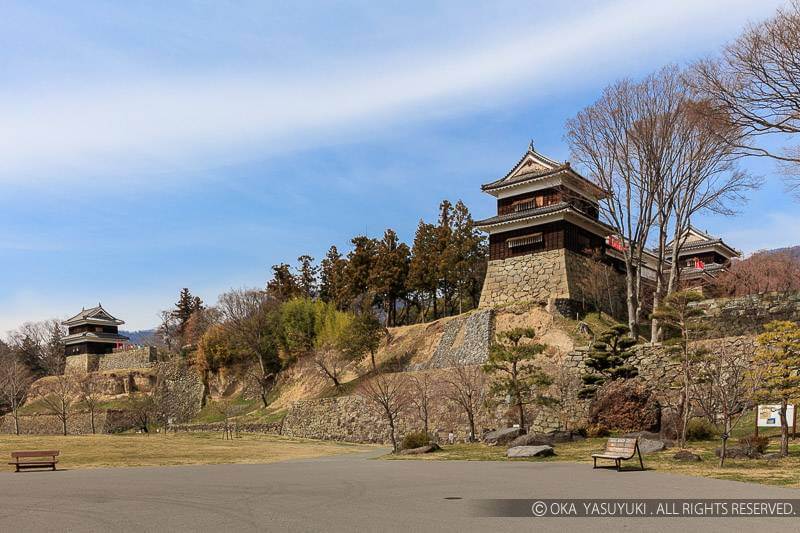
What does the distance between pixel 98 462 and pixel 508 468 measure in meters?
14.9

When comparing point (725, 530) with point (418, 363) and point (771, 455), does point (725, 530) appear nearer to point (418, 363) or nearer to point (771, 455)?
point (771, 455)

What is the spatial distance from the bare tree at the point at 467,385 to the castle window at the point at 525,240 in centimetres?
1028

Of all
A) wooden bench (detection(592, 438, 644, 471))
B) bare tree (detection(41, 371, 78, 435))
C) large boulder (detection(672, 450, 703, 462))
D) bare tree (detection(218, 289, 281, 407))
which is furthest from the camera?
bare tree (detection(41, 371, 78, 435))

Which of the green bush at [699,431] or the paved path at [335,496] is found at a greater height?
the paved path at [335,496]

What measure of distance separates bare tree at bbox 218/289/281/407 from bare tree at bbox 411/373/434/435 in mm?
19255

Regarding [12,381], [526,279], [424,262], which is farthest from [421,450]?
[12,381]

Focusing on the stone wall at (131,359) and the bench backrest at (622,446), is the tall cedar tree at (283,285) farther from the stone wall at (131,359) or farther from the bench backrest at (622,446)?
the bench backrest at (622,446)

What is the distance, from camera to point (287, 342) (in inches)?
2140

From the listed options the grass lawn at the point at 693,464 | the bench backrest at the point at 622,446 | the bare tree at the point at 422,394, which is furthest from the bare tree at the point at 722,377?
the bare tree at the point at 422,394

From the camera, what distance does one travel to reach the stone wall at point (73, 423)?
56844 millimetres

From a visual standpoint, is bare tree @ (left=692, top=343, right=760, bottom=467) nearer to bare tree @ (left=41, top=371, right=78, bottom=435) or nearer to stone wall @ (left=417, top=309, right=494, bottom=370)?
stone wall @ (left=417, top=309, right=494, bottom=370)

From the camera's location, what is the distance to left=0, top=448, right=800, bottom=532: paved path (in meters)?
9.49

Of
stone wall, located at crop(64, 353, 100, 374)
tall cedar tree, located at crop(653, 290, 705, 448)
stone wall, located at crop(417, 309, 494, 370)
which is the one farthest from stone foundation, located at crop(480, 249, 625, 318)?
stone wall, located at crop(64, 353, 100, 374)

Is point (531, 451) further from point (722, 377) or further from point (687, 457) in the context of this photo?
point (722, 377)
